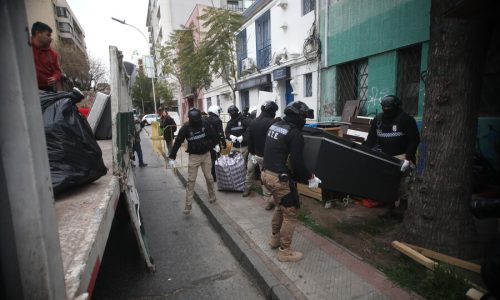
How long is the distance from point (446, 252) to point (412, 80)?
183 inches

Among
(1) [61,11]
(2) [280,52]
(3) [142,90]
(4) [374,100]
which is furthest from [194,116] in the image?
(1) [61,11]

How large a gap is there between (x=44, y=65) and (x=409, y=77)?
6.83m

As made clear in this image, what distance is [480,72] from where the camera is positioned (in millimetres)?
3035

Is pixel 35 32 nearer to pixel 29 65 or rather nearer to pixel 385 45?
pixel 29 65

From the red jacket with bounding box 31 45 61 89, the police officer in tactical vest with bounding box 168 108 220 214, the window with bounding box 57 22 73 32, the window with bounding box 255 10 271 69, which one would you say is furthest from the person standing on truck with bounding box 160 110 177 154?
the window with bounding box 57 22 73 32

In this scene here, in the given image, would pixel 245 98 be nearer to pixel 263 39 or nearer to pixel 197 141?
pixel 263 39

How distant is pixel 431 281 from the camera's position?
289 centimetres

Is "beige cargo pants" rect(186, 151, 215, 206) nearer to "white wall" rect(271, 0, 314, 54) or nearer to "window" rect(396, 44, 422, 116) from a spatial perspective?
"window" rect(396, 44, 422, 116)

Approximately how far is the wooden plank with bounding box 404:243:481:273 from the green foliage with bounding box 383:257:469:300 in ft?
0.57

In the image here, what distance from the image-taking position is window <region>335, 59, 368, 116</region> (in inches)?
320

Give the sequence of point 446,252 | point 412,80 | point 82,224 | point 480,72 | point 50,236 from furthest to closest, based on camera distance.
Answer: point 412,80 → point 446,252 → point 480,72 → point 82,224 → point 50,236

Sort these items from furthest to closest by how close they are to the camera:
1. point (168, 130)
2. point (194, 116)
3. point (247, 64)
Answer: point (247, 64) → point (168, 130) → point (194, 116)

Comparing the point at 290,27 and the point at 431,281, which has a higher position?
the point at 290,27

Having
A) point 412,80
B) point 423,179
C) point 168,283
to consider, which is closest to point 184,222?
point 168,283
